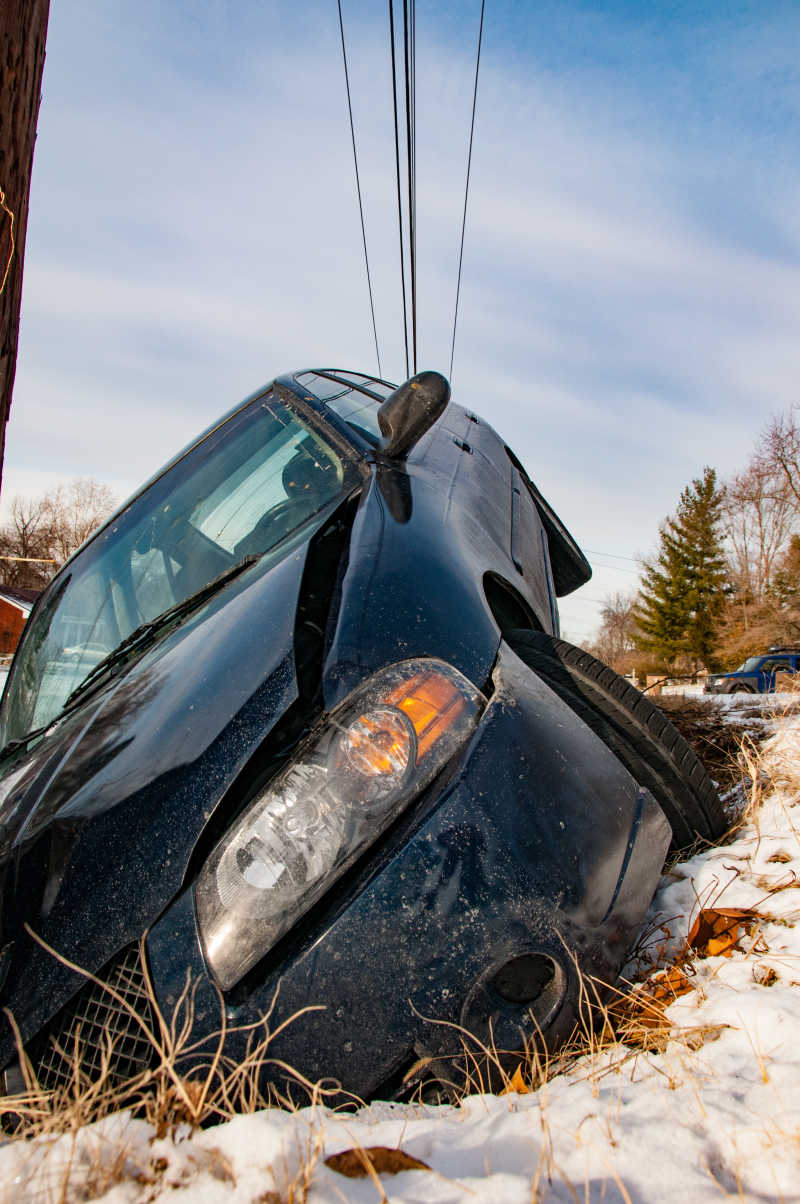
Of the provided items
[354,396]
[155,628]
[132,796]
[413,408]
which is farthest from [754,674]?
[132,796]

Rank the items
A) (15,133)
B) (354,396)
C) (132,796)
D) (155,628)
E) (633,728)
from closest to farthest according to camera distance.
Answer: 1. (132,796)
2. (633,728)
3. (155,628)
4. (15,133)
5. (354,396)

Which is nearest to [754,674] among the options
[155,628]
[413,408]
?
[413,408]

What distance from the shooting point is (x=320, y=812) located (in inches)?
46.2

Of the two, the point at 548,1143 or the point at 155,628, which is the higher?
the point at 155,628

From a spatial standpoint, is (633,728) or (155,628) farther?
(155,628)

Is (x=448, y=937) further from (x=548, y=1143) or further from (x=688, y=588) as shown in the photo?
(x=688, y=588)

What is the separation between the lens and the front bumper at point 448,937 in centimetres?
108

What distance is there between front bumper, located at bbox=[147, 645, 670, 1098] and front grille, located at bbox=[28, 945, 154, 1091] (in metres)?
0.05

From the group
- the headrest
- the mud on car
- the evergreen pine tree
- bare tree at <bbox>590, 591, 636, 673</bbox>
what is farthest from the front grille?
bare tree at <bbox>590, 591, 636, 673</bbox>

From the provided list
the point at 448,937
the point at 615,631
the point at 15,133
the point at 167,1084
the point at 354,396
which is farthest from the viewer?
the point at 615,631

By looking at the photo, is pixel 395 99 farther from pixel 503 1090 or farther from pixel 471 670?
pixel 503 1090

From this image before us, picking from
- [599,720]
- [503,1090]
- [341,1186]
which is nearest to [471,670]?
[599,720]

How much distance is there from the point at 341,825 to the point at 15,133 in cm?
279

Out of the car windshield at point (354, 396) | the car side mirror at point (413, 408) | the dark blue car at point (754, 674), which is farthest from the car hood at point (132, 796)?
the dark blue car at point (754, 674)
